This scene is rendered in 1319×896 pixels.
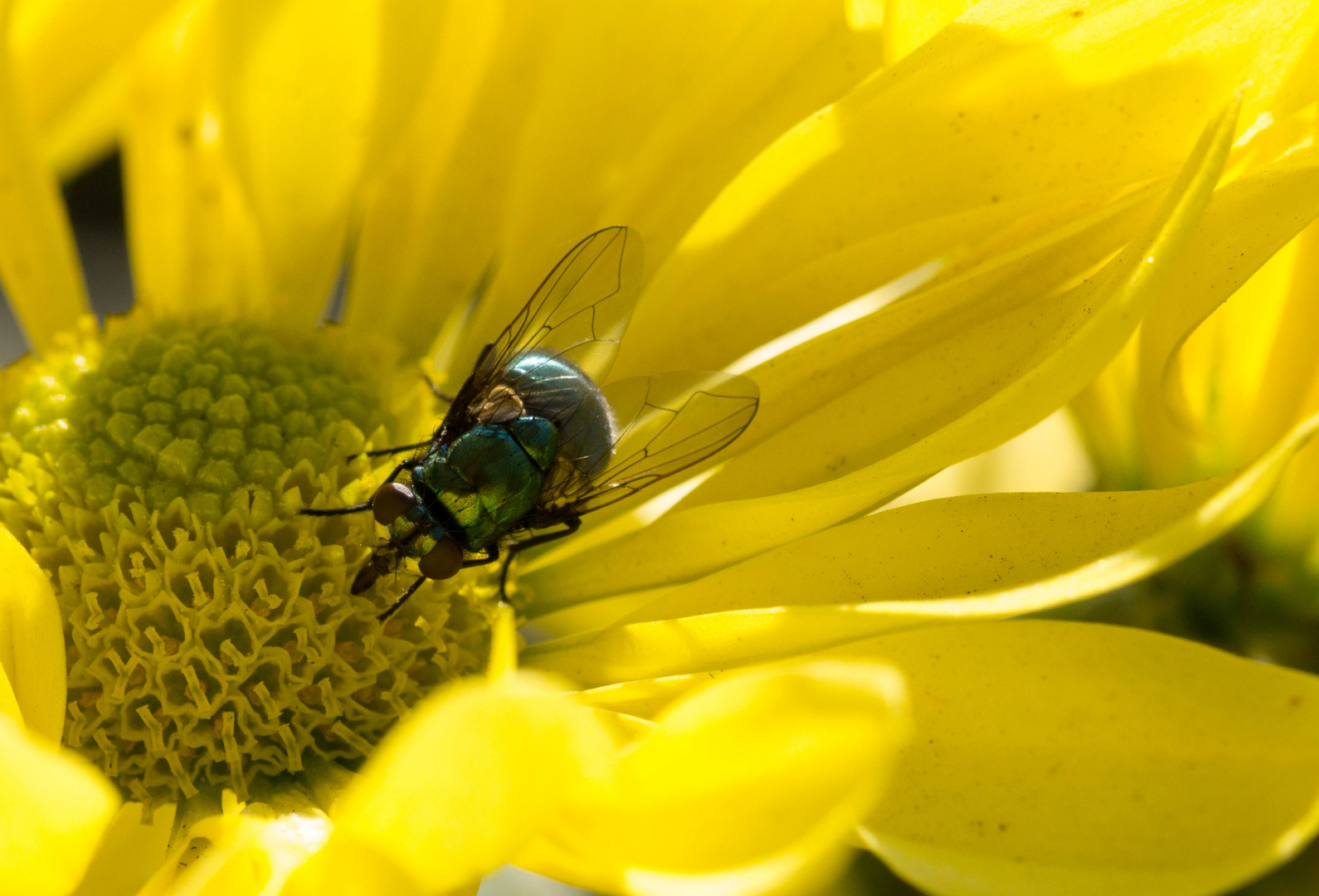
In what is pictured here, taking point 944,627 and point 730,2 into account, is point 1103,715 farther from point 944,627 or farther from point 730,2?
point 730,2

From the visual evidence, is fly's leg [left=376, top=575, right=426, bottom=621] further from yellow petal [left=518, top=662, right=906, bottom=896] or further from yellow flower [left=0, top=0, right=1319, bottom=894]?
yellow petal [left=518, top=662, right=906, bottom=896]

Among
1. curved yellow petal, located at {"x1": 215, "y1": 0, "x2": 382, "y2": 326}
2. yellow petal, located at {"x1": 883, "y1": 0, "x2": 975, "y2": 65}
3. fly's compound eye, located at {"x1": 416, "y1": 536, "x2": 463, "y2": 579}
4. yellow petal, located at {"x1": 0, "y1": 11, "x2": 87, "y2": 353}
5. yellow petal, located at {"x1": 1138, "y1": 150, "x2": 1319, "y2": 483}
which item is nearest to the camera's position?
yellow petal, located at {"x1": 1138, "y1": 150, "x2": 1319, "y2": 483}

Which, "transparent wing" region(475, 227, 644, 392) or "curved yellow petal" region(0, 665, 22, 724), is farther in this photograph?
"transparent wing" region(475, 227, 644, 392)

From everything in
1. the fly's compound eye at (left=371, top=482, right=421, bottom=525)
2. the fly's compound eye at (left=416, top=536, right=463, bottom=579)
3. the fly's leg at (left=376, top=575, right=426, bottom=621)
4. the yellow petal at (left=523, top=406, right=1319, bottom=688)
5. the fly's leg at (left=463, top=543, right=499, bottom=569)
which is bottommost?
the yellow petal at (left=523, top=406, right=1319, bottom=688)

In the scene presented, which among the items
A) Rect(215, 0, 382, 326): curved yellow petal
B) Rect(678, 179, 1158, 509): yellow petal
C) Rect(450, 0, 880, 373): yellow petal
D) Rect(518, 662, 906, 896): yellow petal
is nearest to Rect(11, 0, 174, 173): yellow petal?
Rect(215, 0, 382, 326): curved yellow petal

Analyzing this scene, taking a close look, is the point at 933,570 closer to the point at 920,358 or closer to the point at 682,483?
the point at 920,358

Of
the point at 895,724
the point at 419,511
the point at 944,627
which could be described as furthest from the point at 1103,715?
the point at 419,511

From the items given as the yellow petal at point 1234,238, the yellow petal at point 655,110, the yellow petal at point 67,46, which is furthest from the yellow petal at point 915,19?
the yellow petal at point 67,46
